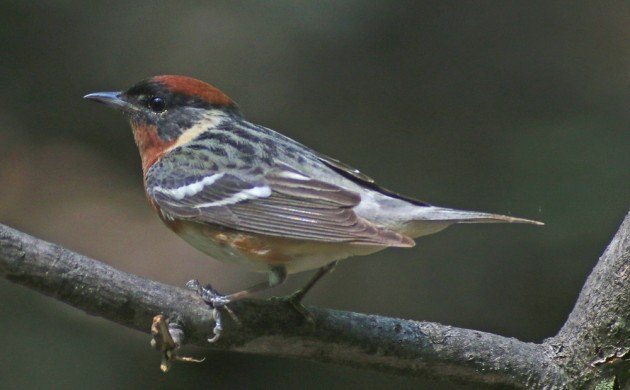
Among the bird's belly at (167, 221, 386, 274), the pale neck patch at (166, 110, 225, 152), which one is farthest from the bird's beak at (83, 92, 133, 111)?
the bird's belly at (167, 221, 386, 274)

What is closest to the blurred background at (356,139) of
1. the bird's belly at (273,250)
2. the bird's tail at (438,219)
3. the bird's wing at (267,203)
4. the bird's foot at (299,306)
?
the bird's wing at (267,203)

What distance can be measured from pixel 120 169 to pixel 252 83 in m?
1.01

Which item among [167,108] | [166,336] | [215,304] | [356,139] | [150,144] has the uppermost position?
[356,139]

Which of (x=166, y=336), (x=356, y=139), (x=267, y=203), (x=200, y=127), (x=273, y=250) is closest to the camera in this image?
(x=166, y=336)

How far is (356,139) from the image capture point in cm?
602

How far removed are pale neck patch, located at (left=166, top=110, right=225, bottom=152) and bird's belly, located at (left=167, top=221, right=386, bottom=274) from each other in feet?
2.12

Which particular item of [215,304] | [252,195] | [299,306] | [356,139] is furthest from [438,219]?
[356,139]

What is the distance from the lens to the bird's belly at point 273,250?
3238mm

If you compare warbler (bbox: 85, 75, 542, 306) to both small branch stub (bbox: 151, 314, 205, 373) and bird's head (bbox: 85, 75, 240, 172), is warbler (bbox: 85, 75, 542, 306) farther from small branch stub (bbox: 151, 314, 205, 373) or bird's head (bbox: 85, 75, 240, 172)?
small branch stub (bbox: 151, 314, 205, 373)

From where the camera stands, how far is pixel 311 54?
5957 millimetres

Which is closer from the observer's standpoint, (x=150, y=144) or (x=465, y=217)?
(x=465, y=217)

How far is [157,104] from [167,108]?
5 centimetres

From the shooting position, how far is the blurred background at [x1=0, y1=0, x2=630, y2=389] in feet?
16.9

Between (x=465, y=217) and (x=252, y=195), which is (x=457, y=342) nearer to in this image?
(x=465, y=217)
